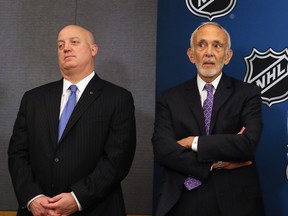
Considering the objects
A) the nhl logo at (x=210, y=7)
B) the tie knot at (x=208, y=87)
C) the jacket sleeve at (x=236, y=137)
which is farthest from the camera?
the nhl logo at (x=210, y=7)

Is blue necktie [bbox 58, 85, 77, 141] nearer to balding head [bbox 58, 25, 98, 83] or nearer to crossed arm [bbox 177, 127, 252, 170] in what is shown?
balding head [bbox 58, 25, 98, 83]

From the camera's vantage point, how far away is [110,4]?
318 cm

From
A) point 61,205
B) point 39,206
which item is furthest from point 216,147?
point 39,206

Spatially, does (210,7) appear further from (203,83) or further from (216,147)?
(216,147)

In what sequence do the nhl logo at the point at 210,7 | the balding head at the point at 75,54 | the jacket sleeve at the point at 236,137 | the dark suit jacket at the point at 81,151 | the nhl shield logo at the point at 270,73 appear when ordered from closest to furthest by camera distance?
the jacket sleeve at the point at 236,137 → the dark suit jacket at the point at 81,151 → the balding head at the point at 75,54 → the nhl shield logo at the point at 270,73 → the nhl logo at the point at 210,7

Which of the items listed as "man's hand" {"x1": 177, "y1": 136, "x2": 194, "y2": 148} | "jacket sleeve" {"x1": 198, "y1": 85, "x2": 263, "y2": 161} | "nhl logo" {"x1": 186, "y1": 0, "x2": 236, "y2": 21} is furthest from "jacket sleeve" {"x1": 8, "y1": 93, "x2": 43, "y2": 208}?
"nhl logo" {"x1": 186, "y1": 0, "x2": 236, "y2": 21}

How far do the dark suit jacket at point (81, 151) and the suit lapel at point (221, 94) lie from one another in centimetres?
43

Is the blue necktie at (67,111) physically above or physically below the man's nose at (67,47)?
below

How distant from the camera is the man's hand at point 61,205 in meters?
1.96

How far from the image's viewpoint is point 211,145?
1938mm

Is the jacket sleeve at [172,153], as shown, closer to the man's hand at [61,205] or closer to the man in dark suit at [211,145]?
the man in dark suit at [211,145]

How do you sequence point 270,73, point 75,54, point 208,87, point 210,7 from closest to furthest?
point 208,87 → point 75,54 → point 270,73 → point 210,7

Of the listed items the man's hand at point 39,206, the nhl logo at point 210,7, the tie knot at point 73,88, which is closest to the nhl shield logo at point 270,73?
the nhl logo at point 210,7

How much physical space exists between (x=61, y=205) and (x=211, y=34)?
45.5 inches
